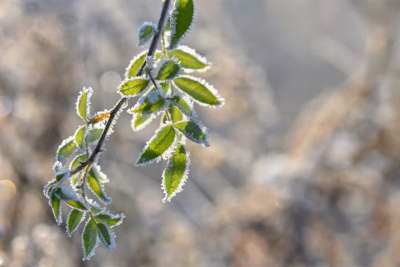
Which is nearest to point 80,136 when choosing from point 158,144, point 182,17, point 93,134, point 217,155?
point 93,134

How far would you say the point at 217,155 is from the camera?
510 cm

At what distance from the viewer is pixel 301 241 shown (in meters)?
4.50

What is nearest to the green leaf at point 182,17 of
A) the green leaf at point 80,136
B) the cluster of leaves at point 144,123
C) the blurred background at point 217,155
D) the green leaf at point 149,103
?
the cluster of leaves at point 144,123

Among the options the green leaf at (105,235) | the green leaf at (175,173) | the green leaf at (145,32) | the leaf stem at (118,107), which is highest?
the green leaf at (145,32)

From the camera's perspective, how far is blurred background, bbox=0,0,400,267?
3289 millimetres

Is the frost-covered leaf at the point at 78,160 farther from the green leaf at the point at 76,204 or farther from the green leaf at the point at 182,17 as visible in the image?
the green leaf at the point at 182,17

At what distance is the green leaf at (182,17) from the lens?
1131 millimetres

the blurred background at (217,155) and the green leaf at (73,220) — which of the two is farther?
the blurred background at (217,155)

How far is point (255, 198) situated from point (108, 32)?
1.44 metres

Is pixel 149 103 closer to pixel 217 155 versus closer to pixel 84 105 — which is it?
pixel 84 105

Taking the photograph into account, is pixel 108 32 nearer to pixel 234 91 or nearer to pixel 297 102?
pixel 234 91

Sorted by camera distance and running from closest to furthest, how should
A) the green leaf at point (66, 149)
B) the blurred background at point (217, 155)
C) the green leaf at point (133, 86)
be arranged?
the green leaf at point (133, 86), the green leaf at point (66, 149), the blurred background at point (217, 155)

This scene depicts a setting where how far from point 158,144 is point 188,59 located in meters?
0.17

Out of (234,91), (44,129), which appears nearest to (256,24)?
(234,91)
